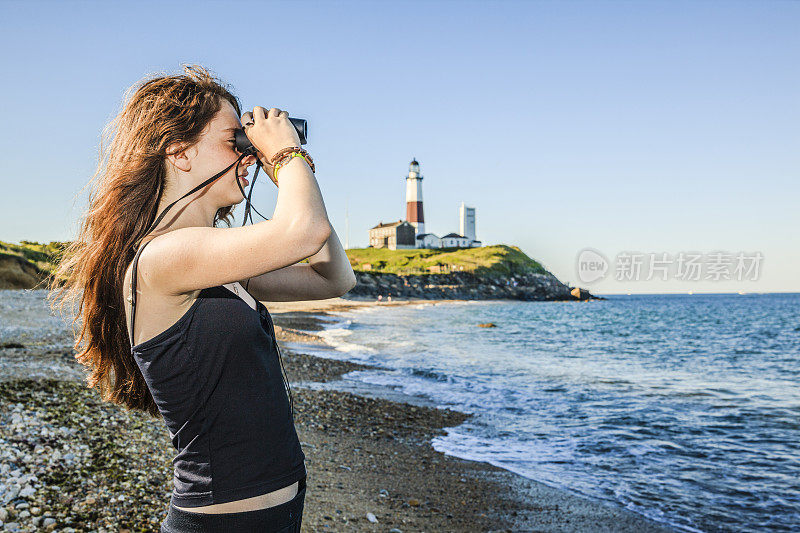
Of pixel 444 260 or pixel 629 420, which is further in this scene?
pixel 444 260

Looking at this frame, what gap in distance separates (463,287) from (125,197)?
9614 centimetres

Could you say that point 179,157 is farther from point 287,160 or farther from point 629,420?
point 629,420

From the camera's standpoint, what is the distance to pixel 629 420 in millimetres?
11406

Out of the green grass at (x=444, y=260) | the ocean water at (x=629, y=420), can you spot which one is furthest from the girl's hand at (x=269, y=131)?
the green grass at (x=444, y=260)

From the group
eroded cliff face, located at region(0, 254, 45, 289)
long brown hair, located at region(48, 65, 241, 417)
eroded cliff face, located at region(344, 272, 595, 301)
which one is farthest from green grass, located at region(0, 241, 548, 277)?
long brown hair, located at region(48, 65, 241, 417)

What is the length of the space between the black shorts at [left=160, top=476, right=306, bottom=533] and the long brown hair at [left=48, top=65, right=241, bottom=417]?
1.56 feet

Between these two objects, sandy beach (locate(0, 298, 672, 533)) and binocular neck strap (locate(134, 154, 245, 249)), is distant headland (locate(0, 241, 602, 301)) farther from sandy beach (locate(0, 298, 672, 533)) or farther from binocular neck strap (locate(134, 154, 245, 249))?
binocular neck strap (locate(134, 154, 245, 249))

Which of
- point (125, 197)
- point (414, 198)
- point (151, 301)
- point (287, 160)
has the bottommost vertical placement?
point (151, 301)

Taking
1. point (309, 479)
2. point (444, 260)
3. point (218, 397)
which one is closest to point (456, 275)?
point (444, 260)

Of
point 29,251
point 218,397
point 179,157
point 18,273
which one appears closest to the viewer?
point 218,397

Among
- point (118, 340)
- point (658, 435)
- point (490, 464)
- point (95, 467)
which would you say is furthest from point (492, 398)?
point (118, 340)

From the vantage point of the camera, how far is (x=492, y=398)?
1309cm

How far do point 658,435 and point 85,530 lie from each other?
9237 mm

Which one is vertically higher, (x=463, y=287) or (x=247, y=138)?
(x=247, y=138)
